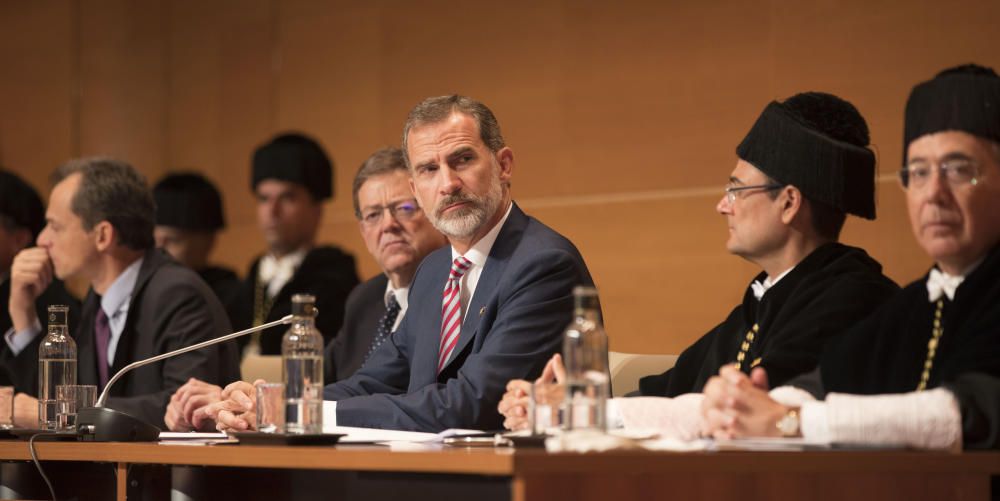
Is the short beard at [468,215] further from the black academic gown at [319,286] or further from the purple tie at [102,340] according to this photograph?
the black academic gown at [319,286]

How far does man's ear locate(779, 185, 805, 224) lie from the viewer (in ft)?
10.4

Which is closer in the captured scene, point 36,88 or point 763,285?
point 763,285

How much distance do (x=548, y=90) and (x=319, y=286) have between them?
1.38 metres

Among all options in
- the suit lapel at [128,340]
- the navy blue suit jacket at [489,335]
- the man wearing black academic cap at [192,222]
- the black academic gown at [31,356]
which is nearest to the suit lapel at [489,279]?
the navy blue suit jacket at [489,335]

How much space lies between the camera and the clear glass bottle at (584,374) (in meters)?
2.15

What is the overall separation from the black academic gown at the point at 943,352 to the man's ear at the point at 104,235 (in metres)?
2.89

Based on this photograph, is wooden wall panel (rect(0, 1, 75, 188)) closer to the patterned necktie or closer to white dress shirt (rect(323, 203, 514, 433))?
the patterned necktie

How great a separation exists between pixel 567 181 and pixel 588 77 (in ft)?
1.57

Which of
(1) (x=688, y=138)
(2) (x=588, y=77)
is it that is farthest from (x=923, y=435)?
(2) (x=588, y=77)

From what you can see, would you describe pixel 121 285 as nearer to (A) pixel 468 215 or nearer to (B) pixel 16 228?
(B) pixel 16 228

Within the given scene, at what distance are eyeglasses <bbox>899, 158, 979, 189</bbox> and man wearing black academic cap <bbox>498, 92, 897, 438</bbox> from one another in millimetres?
483

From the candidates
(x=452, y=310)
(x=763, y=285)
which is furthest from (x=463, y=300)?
(x=763, y=285)

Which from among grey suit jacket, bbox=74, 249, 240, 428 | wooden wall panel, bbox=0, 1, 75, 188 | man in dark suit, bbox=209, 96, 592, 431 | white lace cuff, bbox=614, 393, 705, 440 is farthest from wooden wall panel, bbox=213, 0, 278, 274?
white lace cuff, bbox=614, 393, 705, 440

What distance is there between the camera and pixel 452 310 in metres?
3.64
